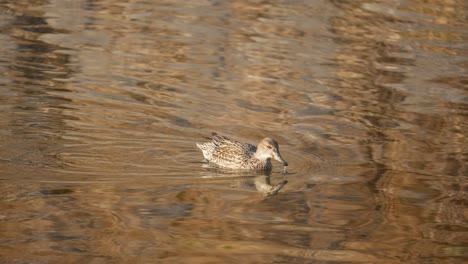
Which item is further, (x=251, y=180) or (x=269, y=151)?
(x=269, y=151)

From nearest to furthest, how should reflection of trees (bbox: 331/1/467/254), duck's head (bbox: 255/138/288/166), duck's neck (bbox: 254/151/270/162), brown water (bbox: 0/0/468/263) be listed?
brown water (bbox: 0/0/468/263)
reflection of trees (bbox: 331/1/467/254)
duck's head (bbox: 255/138/288/166)
duck's neck (bbox: 254/151/270/162)

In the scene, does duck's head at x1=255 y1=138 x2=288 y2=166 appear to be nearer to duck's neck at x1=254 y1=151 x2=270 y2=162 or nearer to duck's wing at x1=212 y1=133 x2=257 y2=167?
duck's neck at x1=254 y1=151 x2=270 y2=162

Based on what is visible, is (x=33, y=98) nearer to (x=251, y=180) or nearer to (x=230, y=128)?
(x=230, y=128)

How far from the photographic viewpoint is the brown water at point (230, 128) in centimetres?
930

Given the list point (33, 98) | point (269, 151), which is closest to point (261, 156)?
point (269, 151)

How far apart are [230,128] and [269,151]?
6.26 feet

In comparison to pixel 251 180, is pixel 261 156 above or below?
above

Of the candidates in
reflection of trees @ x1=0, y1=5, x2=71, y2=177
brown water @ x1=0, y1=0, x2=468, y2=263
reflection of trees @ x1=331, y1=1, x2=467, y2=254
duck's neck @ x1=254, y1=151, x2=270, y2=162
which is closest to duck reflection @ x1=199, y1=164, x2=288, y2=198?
brown water @ x1=0, y1=0, x2=468, y2=263

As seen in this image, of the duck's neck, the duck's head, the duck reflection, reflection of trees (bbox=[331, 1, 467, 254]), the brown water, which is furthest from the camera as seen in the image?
the duck's neck

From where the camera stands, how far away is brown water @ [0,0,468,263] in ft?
30.5

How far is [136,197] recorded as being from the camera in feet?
33.6

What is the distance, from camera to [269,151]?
11.6 meters

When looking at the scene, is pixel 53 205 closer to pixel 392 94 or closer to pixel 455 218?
pixel 455 218

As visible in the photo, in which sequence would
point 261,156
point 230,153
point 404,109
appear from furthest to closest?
point 404,109 < point 230,153 < point 261,156
